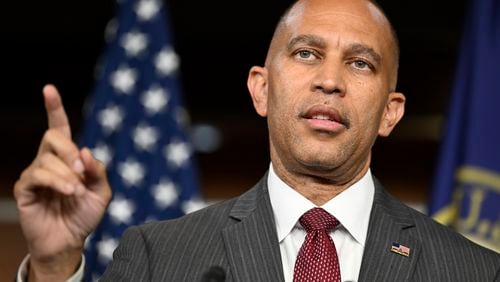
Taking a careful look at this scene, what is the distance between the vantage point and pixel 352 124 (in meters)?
1.74

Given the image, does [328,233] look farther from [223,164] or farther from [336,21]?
[223,164]

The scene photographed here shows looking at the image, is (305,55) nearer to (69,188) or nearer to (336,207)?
(336,207)

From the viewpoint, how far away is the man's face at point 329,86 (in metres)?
1.72

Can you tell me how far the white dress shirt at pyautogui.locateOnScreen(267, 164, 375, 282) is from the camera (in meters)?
1.72

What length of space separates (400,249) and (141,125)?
1.74 m

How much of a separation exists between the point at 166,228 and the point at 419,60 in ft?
9.96

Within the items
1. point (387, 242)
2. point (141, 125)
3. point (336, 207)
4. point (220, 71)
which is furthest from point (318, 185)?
point (220, 71)

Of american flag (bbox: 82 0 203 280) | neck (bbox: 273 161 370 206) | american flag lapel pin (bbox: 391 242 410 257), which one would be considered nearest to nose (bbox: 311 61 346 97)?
neck (bbox: 273 161 370 206)

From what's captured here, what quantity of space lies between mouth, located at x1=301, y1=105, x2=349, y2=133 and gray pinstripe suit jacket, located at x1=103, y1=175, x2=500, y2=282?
0.68 ft

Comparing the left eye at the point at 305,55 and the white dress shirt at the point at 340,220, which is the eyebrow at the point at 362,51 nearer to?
the left eye at the point at 305,55

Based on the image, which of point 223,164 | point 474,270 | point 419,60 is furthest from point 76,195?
point 223,164

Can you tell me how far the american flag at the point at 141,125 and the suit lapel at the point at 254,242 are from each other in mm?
1490

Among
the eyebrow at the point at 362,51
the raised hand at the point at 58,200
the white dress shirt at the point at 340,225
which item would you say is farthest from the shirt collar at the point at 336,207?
the raised hand at the point at 58,200

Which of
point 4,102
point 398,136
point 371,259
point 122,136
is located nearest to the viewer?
point 371,259
